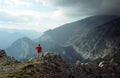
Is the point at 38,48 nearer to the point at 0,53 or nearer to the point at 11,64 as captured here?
the point at 11,64

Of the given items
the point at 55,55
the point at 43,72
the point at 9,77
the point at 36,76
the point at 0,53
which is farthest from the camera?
the point at 55,55

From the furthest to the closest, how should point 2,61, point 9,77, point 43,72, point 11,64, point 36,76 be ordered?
point 2,61 → point 11,64 → point 43,72 → point 36,76 → point 9,77

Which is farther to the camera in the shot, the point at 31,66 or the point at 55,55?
the point at 55,55

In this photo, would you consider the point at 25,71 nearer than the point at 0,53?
Yes

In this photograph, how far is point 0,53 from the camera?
13525 cm

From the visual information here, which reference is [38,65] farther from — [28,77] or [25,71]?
[28,77]

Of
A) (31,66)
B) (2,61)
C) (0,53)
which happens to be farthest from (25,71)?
(0,53)

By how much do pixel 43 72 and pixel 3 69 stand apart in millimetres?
18159

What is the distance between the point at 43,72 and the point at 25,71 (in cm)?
742

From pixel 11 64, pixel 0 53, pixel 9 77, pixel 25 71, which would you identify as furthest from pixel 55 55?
pixel 9 77

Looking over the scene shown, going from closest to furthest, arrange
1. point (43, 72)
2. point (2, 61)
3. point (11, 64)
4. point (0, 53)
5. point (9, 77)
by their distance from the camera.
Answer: point (9, 77)
point (43, 72)
point (11, 64)
point (2, 61)
point (0, 53)

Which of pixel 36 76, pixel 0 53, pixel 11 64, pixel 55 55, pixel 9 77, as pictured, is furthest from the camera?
pixel 55 55

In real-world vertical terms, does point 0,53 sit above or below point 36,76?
above

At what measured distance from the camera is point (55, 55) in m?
162
